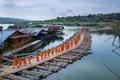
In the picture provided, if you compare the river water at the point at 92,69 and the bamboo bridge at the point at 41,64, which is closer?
the bamboo bridge at the point at 41,64

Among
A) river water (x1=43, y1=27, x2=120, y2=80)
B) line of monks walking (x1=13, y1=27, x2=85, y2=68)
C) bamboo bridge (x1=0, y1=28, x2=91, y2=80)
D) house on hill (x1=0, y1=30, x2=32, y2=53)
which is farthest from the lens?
house on hill (x1=0, y1=30, x2=32, y2=53)

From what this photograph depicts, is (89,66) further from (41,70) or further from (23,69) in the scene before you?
(23,69)

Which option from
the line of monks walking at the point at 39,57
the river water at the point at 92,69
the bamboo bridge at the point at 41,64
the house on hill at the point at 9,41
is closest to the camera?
the bamboo bridge at the point at 41,64

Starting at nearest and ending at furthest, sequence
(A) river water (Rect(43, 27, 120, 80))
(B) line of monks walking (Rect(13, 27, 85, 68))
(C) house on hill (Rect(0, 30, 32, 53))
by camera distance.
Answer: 1. (A) river water (Rect(43, 27, 120, 80))
2. (B) line of monks walking (Rect(13, 27, 85, 68))
3. (C) house on hill (Rect(0, 30, 32, 53))

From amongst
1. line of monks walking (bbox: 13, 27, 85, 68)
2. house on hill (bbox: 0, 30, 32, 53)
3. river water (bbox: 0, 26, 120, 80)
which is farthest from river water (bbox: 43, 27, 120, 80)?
house on hill (bbox: 0, 30, 32, 53)

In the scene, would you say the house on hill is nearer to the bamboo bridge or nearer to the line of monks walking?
the line of monks walking

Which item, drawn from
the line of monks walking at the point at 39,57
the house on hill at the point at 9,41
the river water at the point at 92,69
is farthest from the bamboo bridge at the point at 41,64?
the house on hill at the point at 9,41

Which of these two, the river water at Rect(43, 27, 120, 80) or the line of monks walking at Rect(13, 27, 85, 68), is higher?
the line of monks walking at Rect(13, 27, 85, 68)

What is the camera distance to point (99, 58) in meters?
30.9

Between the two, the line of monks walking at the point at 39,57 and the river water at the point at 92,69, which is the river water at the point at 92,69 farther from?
the line of monks walking at the point at 39,57

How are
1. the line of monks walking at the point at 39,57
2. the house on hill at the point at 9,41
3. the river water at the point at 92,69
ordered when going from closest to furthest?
the river water at the point at 92,69 < the line of monks walking at the point at 39,57 < the house on hill at the point at 9,41

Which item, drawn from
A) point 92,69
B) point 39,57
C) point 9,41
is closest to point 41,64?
point 39,57

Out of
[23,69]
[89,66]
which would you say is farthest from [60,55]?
[23,69]

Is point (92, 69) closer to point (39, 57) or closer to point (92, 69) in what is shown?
point (92, 69)
